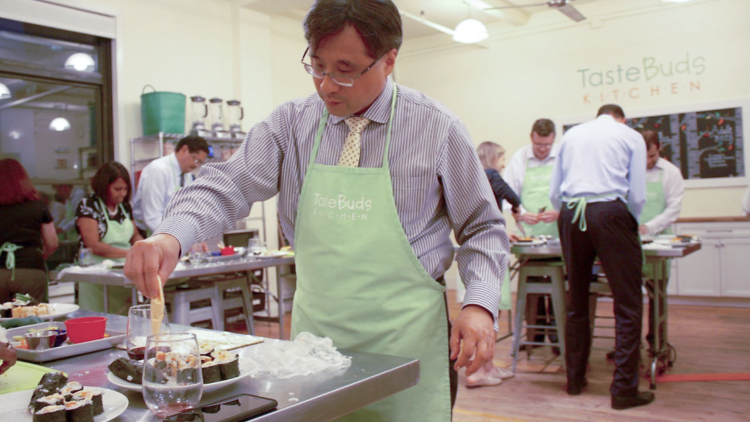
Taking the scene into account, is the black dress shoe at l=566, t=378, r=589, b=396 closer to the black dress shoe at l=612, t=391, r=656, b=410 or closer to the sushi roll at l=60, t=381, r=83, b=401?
the black dress shoe at l=612, t=391, r=656, b=410

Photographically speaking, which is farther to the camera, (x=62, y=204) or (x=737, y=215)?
(x=737, y=215)

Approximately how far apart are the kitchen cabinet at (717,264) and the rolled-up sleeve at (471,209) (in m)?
5.72

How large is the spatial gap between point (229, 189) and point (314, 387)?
50cm

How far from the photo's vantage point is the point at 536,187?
16.6ft

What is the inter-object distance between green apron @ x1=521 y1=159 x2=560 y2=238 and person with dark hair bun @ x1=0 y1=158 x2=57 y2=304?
3431mm

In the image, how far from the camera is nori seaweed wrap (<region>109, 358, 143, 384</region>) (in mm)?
1144

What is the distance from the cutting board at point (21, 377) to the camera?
3.91 ft

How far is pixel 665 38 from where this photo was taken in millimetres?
6766

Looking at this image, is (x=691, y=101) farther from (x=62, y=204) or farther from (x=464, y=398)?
(x=62, y=204)

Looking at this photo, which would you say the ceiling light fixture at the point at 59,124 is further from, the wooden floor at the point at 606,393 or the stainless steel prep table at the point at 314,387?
the stainless steel prep table at the point at 314,387

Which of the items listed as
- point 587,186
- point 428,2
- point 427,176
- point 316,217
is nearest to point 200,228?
point 316,217

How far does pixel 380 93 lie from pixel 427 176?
0.75 feet

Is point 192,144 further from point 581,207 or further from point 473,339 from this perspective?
point 473,339

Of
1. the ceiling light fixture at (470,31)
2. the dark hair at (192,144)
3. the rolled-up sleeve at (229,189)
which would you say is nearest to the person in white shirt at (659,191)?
the ceiling light fixture at (470,31)
